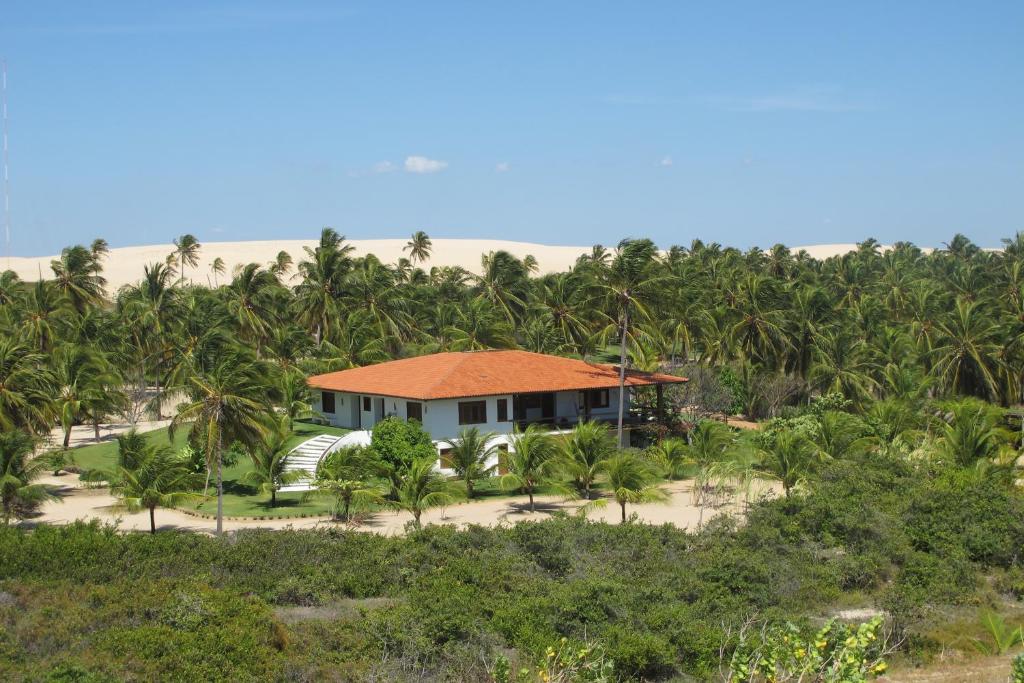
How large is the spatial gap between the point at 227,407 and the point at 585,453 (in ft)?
37.4

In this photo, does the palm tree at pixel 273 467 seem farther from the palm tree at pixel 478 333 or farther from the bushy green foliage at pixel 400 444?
the palm tree at pixel 478 333

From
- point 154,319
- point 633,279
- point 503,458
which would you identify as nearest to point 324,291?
point 154,319

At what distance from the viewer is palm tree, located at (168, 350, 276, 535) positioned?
28062mm

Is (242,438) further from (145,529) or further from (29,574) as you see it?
(29,574)

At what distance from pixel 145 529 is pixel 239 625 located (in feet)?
53.1

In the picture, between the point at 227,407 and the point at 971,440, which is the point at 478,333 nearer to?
the point at 227,407

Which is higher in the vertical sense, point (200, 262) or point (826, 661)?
point (200, 262)

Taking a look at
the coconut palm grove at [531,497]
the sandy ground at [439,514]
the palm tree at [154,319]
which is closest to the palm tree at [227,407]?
the coconut palm grove at [531,497]

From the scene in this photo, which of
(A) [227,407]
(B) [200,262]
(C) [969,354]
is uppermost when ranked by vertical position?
(B) [200,262]

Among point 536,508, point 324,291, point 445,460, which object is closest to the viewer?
point 536,508

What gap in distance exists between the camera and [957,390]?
152 feet

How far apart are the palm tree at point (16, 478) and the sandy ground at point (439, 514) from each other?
5.89 ft

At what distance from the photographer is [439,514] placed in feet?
107

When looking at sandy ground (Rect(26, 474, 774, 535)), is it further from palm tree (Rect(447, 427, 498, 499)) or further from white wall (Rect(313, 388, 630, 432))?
white wall (Rect(313, 388, 630, 432))
